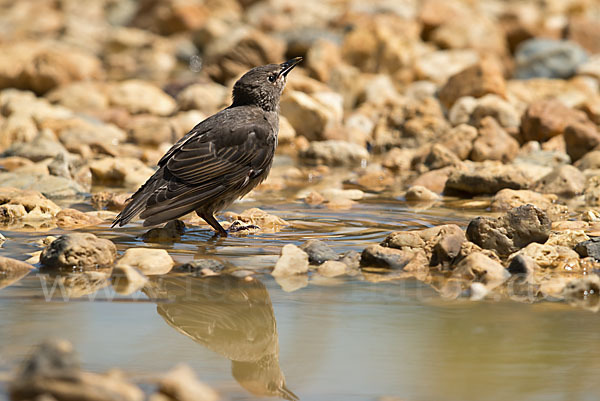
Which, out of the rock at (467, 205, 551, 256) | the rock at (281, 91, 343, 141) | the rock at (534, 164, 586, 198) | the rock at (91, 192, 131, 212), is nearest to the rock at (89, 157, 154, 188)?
the rock at (91, 192, 131, 212)

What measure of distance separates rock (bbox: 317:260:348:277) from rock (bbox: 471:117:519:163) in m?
4.43

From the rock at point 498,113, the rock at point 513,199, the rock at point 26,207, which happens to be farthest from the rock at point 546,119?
the rock at point 26,207

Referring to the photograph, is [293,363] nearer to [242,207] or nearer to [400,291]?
[400,291]

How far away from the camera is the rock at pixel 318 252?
15.4 ft

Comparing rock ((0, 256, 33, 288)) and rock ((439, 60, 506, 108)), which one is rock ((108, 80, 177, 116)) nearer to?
rock ((439, 60, 506, 108))

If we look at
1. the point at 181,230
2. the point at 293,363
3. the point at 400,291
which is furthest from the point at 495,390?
the point at 181,230

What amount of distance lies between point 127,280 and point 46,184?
317 cm

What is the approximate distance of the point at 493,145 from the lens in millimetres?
8633

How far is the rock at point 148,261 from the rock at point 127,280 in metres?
0.11

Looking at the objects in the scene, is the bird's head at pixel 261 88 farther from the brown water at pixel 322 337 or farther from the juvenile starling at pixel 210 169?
the brown water at pixel 322 337

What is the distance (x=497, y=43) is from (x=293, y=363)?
11814mm

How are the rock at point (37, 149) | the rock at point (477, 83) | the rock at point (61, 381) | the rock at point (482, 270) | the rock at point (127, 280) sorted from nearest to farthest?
the rock at point (61, 381), the rock at point (127, 280), the rock at point (482, 270), the rock at point (37, 149), the rock at point (477, 83)

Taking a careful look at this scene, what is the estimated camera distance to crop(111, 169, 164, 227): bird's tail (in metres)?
5.24

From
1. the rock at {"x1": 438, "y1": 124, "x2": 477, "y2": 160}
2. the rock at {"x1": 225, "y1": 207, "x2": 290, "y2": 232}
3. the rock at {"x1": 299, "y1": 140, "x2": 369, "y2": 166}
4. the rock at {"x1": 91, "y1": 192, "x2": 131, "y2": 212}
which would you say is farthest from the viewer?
the rock at {"x1": 299, "y1": 140, "x2": 369, "y2": 166}
